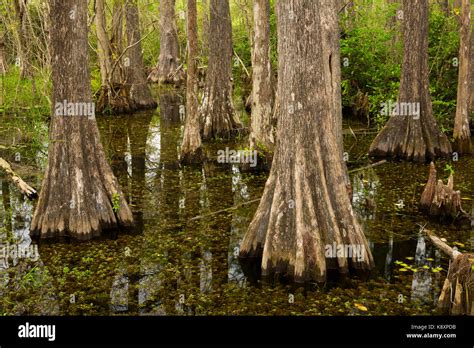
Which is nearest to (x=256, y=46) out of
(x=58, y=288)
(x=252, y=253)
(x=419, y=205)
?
(x=419, y=205)

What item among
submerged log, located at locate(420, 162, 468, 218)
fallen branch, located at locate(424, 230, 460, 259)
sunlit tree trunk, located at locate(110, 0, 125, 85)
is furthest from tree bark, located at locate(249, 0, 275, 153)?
sunlit tree trunk, located at locate(110, 0, 125, 85)

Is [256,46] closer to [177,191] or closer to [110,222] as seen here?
[177,191]

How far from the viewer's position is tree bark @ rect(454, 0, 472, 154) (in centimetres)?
1204

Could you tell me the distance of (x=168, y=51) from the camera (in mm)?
27672

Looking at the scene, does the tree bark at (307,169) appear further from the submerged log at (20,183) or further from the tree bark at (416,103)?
the tree bark at (416,103)

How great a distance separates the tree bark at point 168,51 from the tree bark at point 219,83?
506 inches

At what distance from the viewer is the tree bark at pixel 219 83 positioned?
47.0 ft

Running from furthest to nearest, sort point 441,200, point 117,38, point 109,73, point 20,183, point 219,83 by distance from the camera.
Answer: point 117,38, point 109,73, point 219,83, point 20,183, point 441,200

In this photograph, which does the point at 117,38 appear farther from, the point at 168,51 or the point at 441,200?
the point at 441,200

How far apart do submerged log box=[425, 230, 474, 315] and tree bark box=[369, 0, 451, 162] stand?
6.69 metres

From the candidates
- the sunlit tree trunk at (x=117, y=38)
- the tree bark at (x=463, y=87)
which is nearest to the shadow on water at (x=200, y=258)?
the tree bark at (x=463, y=87)

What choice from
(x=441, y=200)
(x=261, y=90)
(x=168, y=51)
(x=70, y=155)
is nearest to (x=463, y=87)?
(x=261, y=90)

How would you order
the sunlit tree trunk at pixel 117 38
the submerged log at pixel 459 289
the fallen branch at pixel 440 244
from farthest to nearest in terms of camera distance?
the sunlit tree trunk at pixel 117 38
the fallen branch at pixel 440 244
the submerged log at pixel 459 289

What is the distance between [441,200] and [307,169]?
9.86 feet
